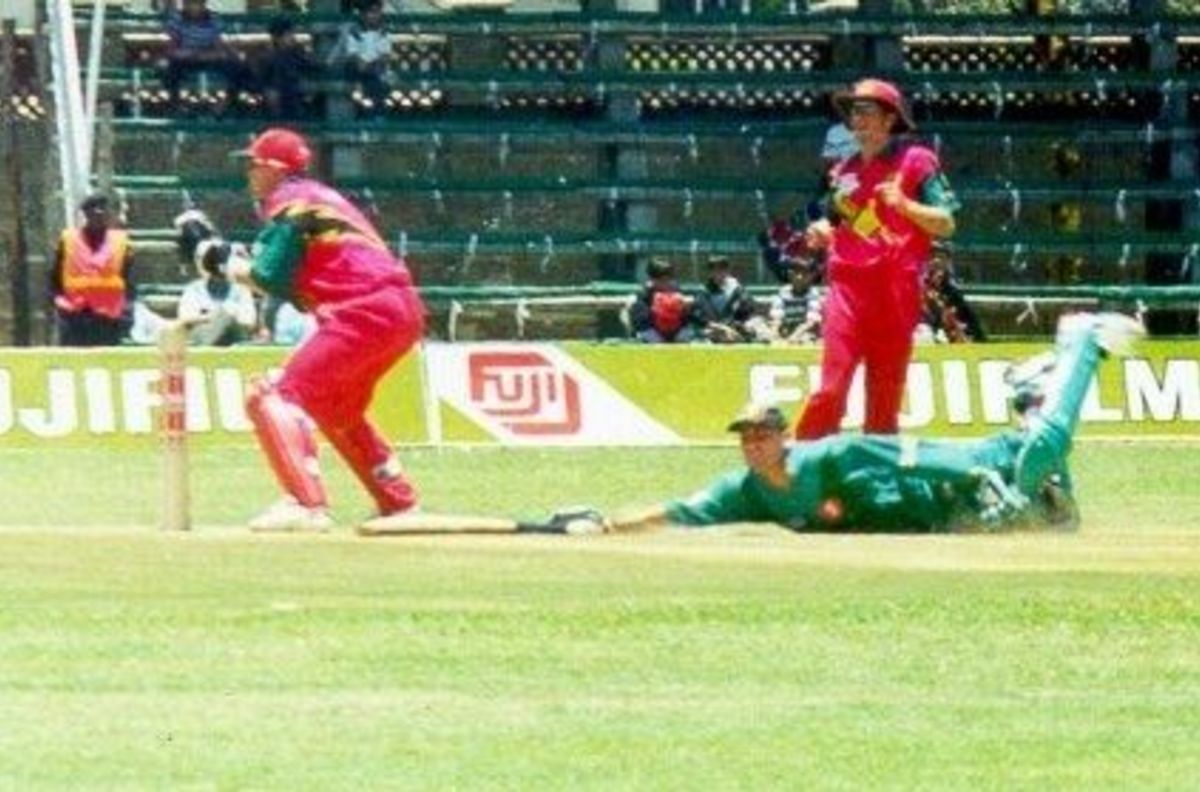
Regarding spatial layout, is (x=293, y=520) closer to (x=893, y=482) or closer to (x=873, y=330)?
(x=893, y=482)

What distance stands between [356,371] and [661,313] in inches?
535

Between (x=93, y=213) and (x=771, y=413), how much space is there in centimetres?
1530

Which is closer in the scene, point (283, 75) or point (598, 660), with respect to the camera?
point (598, 660)

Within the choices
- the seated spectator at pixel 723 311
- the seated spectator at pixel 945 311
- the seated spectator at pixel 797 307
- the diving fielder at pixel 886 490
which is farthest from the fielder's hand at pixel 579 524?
the seated spectator at pixel 723 311

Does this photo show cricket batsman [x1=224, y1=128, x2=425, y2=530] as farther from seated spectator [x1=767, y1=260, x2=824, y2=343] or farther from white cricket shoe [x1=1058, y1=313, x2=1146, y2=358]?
seated spectator [x1=767, y1=260, x2=824, y2=343]

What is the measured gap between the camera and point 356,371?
21391mm

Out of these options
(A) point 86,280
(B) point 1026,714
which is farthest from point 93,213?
(B) point 1026,714

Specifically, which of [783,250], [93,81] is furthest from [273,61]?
[783,250]

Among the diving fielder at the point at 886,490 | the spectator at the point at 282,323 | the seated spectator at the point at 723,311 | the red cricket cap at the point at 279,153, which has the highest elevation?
the red cricket cap at the point at 279,153

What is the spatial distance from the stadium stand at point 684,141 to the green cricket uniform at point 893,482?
16421 mm

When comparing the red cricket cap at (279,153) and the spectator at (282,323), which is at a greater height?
the red cricket cap at (279,153)

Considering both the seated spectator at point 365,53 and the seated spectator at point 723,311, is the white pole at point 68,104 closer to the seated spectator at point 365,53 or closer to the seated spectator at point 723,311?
the seated spectator at point 365,53

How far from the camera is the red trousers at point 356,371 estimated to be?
70.0 feet

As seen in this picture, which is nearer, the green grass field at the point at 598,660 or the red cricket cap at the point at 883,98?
the green grass field at the point at 598,660
